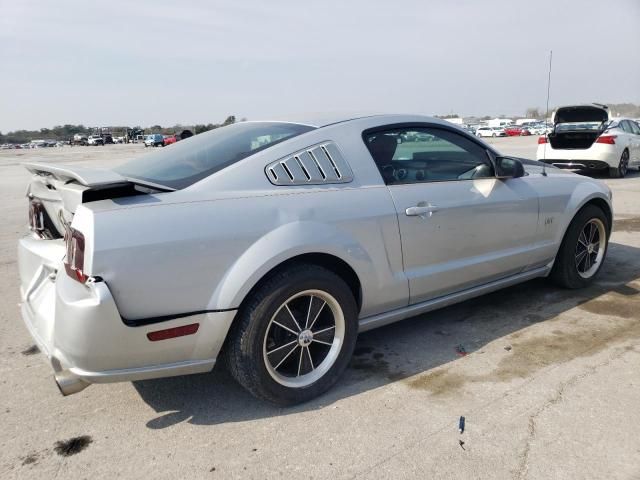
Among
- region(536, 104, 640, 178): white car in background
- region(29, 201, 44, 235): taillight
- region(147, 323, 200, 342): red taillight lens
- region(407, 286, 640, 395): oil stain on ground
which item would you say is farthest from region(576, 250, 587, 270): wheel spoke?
region(536, 104, 640, 178): white car in background

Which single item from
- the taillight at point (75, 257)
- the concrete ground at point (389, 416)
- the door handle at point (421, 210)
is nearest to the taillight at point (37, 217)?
the taillight at point (75, 257)

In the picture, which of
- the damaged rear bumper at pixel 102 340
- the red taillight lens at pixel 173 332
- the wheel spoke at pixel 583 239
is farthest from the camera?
the wheel spoke at pixel 583 239

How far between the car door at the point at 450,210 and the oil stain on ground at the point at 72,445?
196 cm

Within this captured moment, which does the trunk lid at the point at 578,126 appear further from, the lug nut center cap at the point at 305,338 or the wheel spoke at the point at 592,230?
the lug nut center cap at the point at 305,338

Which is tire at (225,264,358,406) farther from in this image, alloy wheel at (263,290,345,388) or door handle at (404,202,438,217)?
door handle at (404,202,438,217)

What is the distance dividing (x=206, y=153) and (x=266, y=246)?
2.88 feet

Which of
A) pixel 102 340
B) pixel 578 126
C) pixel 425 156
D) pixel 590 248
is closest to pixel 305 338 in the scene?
pixel 102 340

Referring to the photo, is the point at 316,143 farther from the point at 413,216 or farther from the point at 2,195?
the point at 2,195

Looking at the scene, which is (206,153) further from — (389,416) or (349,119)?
(389,416)

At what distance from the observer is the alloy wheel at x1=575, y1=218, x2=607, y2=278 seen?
4602 millimetres

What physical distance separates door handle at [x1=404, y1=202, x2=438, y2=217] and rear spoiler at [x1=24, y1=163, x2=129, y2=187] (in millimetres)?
1618

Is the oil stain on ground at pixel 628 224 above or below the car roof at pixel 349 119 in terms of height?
below

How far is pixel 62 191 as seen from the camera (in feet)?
8.88

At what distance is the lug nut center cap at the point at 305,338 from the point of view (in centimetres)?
286
